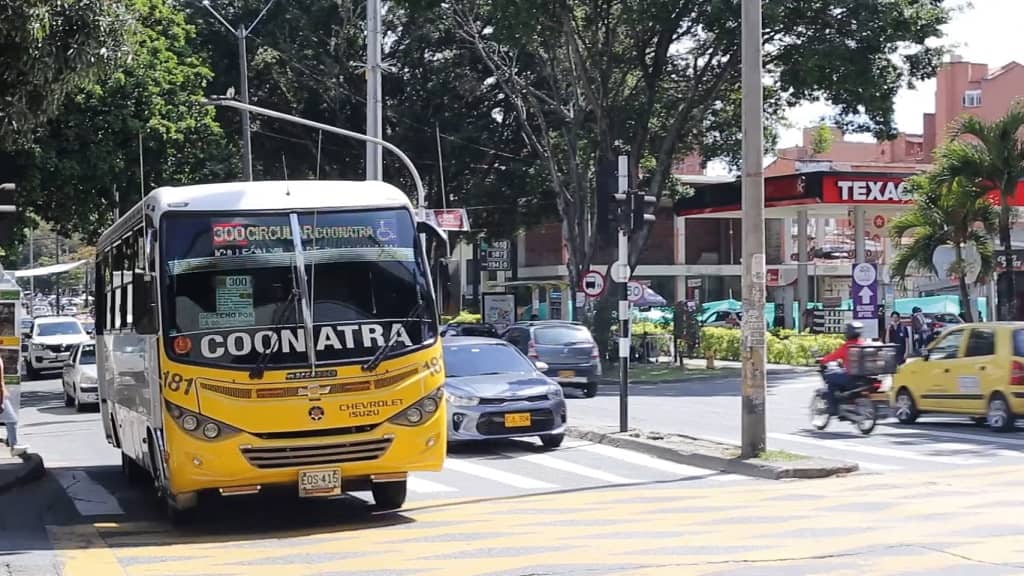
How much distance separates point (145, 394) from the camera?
12.9 metres

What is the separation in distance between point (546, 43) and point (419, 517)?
26.8m

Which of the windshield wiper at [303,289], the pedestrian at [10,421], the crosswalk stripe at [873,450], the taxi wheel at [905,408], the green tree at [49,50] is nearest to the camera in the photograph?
the windshield wiper at [303,289]

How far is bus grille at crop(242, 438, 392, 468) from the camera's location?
1158 cm

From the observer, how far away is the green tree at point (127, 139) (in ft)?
105

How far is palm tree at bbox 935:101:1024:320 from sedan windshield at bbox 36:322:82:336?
27282 millimetres

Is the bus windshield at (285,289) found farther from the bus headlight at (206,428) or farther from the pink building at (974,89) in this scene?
the pink building at (974,89)

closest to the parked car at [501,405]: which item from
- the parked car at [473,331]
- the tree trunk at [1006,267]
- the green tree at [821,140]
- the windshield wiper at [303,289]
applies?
the windshield wiper at [303,289]

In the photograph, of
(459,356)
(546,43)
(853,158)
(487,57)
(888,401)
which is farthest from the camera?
(853,158)

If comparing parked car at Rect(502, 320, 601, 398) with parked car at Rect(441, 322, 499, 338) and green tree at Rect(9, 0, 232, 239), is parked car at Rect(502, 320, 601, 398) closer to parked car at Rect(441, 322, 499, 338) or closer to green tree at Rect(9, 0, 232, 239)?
parked car at Rect(441, 322, 499, 338)

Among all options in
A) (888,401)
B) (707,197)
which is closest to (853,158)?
(707,197)

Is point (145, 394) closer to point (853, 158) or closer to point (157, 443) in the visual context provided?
point (157, 443)

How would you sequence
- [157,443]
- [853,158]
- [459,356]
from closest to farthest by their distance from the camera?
[157,443] < [459,356] < [853,158]

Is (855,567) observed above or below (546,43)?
below

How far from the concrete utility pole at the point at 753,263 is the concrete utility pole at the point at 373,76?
14.0 meters
